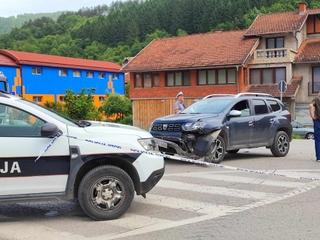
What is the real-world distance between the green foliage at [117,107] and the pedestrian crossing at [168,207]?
4611 centimetres

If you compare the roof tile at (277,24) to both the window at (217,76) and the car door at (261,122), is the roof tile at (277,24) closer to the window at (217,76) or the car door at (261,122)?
the window at (217,76)

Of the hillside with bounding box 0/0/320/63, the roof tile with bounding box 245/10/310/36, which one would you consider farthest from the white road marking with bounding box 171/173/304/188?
→ the hillside with bounding box 0/0/320/63

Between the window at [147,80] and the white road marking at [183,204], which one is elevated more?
the window at [147,80]

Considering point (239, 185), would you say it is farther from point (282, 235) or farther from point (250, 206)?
point (282, 235)

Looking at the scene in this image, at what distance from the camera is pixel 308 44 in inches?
1901

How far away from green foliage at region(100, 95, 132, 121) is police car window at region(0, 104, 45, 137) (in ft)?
160

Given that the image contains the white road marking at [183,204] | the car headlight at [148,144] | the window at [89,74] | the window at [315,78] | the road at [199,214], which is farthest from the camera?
the window at [89,74]

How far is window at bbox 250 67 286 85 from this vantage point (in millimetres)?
47247

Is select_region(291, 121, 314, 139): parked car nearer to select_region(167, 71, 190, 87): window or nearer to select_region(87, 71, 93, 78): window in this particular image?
select_region(167, 71, 190, 87): window

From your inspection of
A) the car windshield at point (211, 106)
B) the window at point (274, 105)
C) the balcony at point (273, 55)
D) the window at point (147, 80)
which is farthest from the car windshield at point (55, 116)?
the window at point (147, 80)

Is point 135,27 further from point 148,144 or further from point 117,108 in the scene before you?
point 148,144

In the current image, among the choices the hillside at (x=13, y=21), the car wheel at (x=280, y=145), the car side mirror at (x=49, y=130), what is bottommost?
the car wheel at (x=280, y=145)

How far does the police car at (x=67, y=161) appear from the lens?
6875 millimetres

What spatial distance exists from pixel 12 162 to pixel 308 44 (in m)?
44.6
